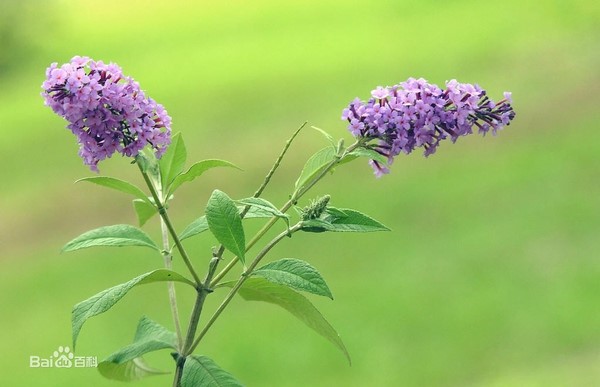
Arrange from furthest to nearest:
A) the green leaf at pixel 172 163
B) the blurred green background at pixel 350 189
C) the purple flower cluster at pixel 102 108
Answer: the blurred green background at pixel 350 189
the green leaf at pixel 172 163
the purple flower cluster at pixel 102 108

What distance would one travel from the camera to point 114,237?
579 mm

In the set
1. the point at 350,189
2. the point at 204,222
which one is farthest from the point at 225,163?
the point at 350,189

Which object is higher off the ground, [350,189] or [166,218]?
[350,189]

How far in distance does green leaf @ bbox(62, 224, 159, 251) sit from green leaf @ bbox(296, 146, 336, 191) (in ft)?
0.37

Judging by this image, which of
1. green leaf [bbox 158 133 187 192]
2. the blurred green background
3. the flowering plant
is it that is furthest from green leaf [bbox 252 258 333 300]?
the blurred green background

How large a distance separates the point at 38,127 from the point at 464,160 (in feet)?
5.36

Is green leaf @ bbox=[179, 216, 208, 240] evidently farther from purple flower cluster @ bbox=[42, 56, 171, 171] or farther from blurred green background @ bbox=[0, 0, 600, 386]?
blurred green background @ bbox=[0, 0, 600, 386]

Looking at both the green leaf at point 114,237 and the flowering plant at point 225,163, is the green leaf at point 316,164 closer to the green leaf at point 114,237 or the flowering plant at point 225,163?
the flowering plant at point 225,163

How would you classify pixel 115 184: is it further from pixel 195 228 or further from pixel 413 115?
pixel 413 115

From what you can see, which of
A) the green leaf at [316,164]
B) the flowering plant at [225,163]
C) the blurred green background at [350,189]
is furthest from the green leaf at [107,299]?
the blurred green background at [350,189]

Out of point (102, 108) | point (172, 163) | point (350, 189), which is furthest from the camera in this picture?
point (350, 189)

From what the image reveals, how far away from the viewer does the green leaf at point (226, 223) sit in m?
0.51

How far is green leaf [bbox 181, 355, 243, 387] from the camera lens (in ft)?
1.70

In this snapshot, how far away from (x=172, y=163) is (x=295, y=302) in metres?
0.14
